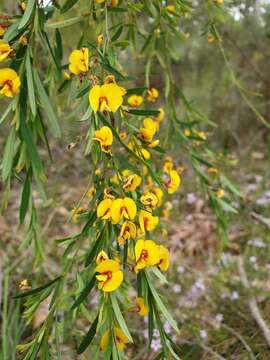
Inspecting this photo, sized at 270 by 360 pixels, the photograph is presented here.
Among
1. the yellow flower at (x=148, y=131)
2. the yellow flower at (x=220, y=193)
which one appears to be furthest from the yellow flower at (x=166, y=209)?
the yellow flower at (x=148, y=131)

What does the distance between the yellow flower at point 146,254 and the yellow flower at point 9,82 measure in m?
0.37

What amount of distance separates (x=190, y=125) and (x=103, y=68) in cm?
73

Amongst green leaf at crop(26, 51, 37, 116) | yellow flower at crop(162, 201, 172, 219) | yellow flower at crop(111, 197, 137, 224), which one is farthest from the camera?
yellow flower at crop(162, 201, 172, 219)

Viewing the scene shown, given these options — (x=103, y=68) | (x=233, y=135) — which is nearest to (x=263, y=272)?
(x=103, y=68)

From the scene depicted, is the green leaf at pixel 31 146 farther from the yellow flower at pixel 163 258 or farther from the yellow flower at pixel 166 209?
the yellow flower at pixel 166 209

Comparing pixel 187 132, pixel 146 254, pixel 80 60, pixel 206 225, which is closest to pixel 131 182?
pixel 146 254

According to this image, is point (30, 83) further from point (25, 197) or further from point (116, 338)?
point (116, 338)

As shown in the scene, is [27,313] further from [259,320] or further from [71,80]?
[259,320]

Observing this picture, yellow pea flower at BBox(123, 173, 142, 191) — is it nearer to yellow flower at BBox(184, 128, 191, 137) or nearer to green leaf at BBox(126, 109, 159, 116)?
green leaf at BBox(126, 109, 159, 116)

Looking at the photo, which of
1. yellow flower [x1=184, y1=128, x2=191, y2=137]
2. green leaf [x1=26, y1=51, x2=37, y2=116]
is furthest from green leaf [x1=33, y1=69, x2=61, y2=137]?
yellow flower [x1=184, y1=128, x2=191, y2=137]

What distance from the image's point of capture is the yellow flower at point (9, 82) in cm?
87

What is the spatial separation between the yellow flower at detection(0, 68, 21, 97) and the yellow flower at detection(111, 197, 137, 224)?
0.29 metres

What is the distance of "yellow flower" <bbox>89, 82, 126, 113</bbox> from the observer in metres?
0.83

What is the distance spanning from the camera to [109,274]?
824 millimetres
